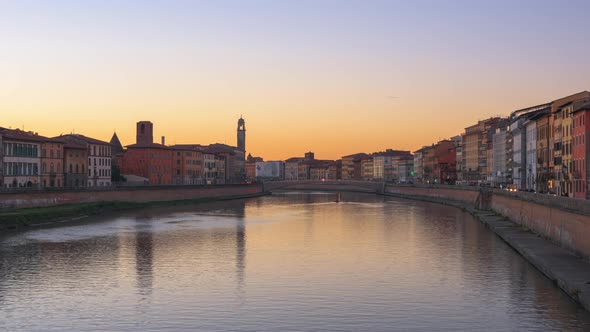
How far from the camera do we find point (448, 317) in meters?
28.2

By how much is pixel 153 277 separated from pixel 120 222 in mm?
38613

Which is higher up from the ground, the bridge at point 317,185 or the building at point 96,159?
the building at point 96,159

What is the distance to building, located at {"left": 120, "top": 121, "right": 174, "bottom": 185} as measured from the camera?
14162cm

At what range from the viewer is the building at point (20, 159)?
286 feet

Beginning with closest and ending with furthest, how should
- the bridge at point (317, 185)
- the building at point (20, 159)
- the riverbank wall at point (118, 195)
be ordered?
the riverbank wall at point (118, 195), the building at point (20, 159), the bridge at point (317, 185)

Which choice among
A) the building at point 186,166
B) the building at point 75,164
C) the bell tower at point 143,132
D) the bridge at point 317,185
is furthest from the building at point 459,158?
the building at point 75,164

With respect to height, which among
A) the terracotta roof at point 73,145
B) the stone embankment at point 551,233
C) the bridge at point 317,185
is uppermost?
the terracotta roof at point 73,145

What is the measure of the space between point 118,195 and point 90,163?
22042 millimetres

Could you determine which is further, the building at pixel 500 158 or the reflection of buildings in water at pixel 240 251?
the building at pixel 500 158

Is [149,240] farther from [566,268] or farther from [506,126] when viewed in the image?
[506,126]

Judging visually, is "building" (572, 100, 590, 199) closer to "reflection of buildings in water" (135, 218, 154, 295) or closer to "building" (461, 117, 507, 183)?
"reflection of buildings in water" (135, 218, 154, 295)

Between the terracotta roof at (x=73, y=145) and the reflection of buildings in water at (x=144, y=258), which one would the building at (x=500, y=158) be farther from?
the reflection of buildings in water at (x=144, y=258)

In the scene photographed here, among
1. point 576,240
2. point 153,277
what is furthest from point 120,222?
point 576,240

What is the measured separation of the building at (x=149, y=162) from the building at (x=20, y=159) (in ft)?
140
